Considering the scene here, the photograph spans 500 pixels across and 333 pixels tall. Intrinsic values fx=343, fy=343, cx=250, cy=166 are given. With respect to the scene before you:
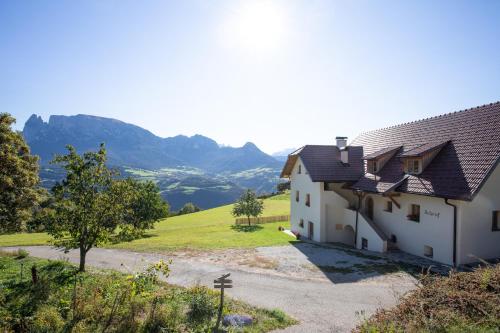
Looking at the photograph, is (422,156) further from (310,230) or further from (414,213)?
(310,230)

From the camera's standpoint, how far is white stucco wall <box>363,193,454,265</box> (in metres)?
21.4

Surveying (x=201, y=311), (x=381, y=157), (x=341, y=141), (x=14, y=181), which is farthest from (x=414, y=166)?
(x=14, y=181)

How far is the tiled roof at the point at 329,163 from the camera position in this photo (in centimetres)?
Result: 3156

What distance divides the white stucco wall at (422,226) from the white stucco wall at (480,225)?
0.64m

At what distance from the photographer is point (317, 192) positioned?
105 ft

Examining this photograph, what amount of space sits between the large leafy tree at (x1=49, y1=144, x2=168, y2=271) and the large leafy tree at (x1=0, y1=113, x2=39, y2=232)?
4.21 metres

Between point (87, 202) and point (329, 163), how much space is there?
22.0 meters

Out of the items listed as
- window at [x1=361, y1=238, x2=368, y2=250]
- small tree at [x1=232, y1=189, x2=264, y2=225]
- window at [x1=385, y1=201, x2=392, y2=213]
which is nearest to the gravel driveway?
window at [x1=361, y1=238, x2=368, y2=250]

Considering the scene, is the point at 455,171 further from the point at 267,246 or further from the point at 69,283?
the point at 69,283

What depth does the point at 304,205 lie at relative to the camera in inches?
1396

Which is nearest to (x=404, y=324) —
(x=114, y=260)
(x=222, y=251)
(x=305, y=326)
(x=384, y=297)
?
(x=305, y=326)

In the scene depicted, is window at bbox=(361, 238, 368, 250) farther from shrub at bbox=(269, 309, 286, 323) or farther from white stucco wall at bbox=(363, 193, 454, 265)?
shrub at bbox=(269, 309, 286, 323)

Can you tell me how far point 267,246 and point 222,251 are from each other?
423cm

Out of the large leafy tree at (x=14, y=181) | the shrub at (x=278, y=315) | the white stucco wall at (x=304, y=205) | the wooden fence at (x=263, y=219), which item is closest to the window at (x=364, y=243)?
the white stucco wall at (x=304, y=205)
